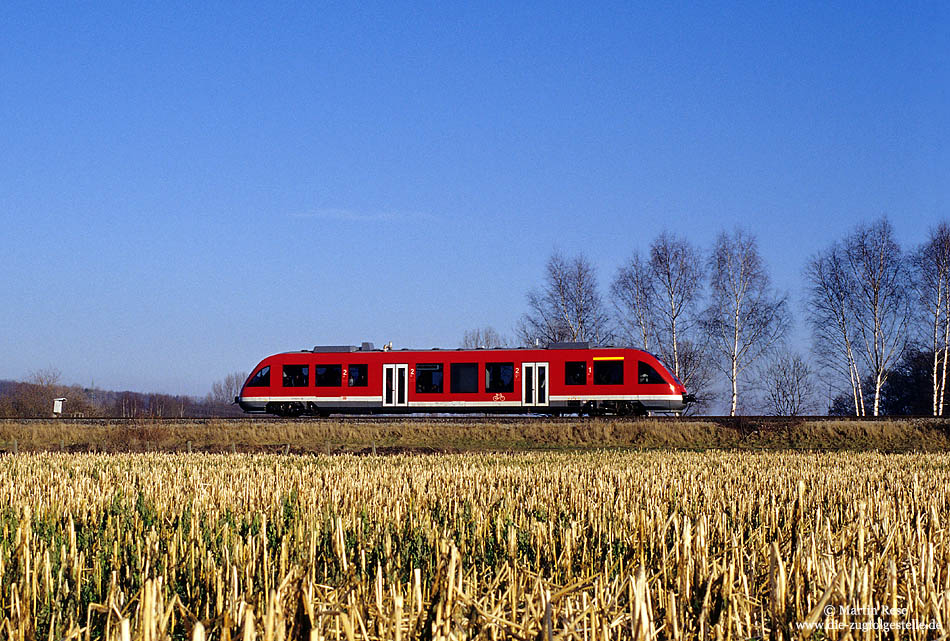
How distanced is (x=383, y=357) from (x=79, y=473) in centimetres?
1910

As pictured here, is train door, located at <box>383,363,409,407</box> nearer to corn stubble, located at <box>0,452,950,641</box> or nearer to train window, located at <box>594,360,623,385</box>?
→ train window, located at <box>594,360,623,385</box>

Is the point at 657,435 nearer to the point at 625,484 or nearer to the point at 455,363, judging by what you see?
the point at 455,363

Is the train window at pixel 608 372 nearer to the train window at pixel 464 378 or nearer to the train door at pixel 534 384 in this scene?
the train door at pixel 534 384

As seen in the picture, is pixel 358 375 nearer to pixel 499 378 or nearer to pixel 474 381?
pixel 474 381

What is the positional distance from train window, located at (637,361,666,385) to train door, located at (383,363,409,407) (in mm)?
7948

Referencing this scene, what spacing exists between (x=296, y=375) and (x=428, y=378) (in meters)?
4.85

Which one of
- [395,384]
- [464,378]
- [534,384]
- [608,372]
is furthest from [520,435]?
[395,384]

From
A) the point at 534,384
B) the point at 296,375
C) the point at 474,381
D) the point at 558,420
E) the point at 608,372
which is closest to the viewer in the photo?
the point at 558,420

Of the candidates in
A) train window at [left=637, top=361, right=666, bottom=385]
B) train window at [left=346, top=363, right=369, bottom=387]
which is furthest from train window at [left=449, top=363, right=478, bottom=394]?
train window at [left=637, top=361, right=666, bottom=385]

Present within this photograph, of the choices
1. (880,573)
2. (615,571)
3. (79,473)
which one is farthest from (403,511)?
(79,473)

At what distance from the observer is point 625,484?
10.5 meters

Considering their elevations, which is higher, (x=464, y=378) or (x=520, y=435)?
(x=464, y=378)

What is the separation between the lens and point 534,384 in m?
30.8

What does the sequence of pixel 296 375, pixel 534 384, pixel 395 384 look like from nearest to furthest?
pixel 534 384, pixel 395 384, pixel 296 375
